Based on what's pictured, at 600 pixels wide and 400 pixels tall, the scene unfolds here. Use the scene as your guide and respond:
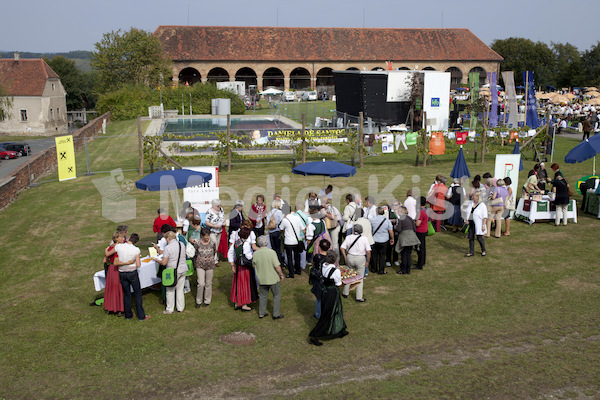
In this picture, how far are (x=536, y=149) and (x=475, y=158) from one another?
2622 mm

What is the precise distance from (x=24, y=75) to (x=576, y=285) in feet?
200

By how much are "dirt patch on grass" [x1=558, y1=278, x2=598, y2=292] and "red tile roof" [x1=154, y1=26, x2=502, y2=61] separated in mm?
54496

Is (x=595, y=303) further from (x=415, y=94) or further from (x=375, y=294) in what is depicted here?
(x=415, y=94)

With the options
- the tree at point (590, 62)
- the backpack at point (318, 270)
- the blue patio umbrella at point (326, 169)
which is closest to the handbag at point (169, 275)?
the backpack at point (318, 270)

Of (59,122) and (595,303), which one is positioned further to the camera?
(59,122)

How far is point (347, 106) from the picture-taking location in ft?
110

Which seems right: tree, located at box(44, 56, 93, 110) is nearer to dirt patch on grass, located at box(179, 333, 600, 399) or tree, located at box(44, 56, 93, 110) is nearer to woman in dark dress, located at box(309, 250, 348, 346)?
woman in dark dress, located at box(309, 250, 348, 346)

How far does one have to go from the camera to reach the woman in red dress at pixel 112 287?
8.47m

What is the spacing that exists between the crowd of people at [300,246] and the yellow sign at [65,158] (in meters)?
10.1

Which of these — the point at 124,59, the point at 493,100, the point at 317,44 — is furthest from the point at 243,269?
the point at 317,44

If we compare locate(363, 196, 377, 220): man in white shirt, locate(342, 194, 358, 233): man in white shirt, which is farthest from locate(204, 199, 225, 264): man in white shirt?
locate(363, 196, 377, 220): man in white shirt

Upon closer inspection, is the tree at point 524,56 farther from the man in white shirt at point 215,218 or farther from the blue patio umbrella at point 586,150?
the man in white shirt at point 215,218

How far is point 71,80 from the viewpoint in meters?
94.4

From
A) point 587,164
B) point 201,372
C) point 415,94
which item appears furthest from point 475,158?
point 201,372
